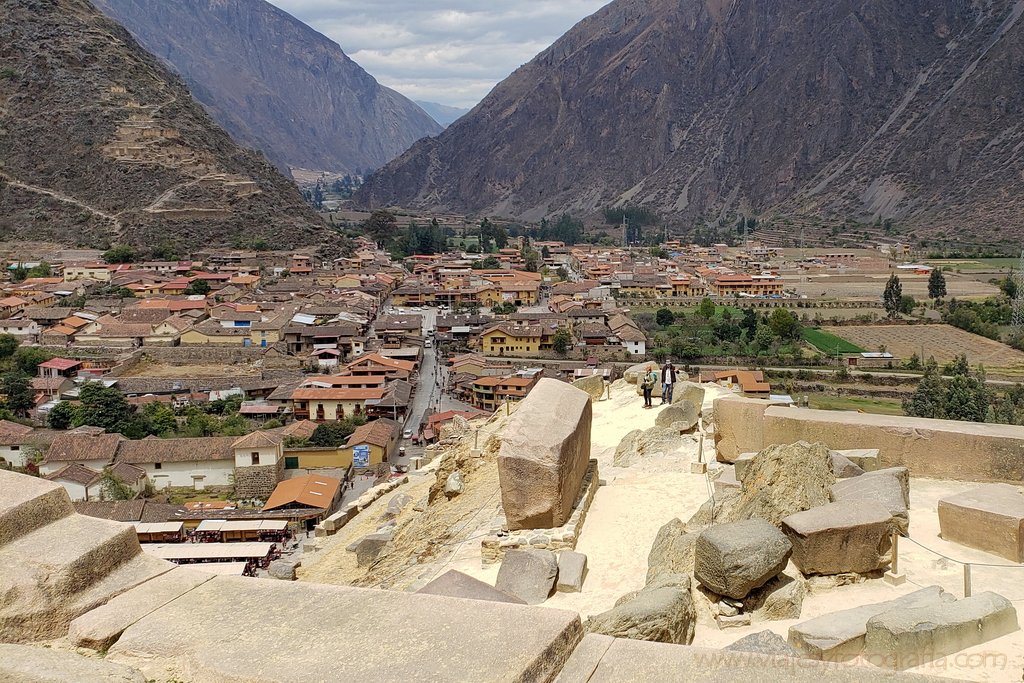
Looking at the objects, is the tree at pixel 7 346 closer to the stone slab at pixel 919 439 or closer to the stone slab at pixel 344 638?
the stone slab at pixel 919 439

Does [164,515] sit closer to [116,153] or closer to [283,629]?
[283,629]

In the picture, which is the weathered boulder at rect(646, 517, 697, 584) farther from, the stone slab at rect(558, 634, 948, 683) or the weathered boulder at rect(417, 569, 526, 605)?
the stone slab at rect(558, 634, 948, 683)

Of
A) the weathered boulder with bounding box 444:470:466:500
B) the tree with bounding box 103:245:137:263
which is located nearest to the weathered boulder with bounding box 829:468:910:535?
the weathered boulder with bounding box 444:470:466:500

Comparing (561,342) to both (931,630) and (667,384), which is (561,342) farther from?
(931,630)

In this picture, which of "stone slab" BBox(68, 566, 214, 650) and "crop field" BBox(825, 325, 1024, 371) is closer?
"stone slab" BBox(68, 566, 214, 650)

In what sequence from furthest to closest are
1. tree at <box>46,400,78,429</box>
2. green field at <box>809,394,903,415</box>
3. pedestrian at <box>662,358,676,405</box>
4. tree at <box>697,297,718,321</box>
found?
1. tree at <box>697,297,718,321</box>
2. green field at <box>809,394,903,415</box>
3. tree at <box>46,400,78,429</box>
4. pedestrian at <box>662,358,676,405</box>

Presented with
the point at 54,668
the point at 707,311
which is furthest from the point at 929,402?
the point at 54,668
